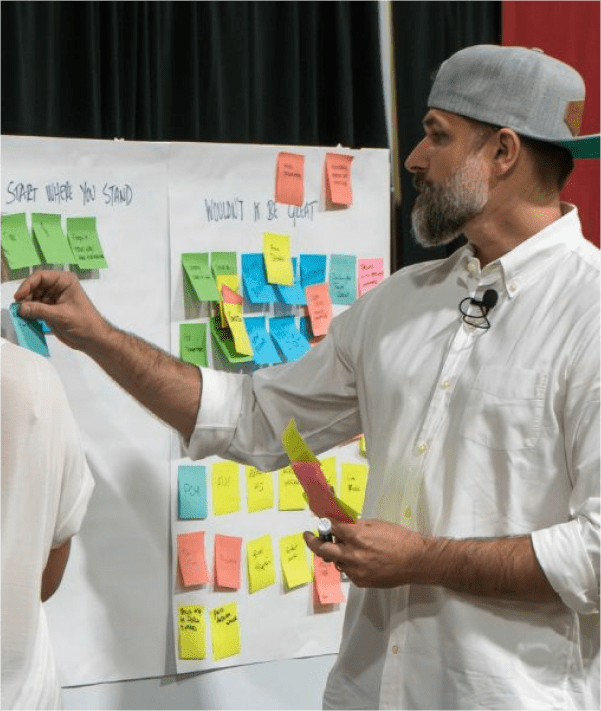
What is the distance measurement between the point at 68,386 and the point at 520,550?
3.66 feet

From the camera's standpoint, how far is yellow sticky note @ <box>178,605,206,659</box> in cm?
237

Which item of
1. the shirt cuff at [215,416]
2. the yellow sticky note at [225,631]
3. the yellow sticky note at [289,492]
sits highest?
the shirt cuff at [215,416]

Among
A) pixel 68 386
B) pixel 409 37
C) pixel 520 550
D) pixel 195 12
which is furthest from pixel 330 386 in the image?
pixel 409 37

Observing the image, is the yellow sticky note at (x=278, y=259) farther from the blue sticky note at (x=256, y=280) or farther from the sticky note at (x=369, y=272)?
the sticky note at (x=369, y=272)

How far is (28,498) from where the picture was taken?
58.1 inches

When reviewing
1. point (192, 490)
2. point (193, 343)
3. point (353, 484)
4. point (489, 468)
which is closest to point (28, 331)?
point (193, 343)

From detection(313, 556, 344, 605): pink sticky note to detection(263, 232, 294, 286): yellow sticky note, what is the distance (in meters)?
0.68

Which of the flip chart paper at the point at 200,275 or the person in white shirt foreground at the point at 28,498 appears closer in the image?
the person in white shirt foreground at the point at 28,498

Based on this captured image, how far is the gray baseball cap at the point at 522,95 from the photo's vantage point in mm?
1816

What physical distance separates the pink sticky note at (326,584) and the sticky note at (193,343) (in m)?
0.57

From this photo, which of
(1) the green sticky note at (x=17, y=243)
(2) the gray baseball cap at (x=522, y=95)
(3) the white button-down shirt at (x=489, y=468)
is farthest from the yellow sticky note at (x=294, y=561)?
(2) the gray baseball cap at (x=522, y=95)

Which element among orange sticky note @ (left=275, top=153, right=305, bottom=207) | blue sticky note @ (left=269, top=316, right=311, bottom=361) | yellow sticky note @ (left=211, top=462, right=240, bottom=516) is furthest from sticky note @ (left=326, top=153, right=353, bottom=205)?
yellow sticky note @ (left=211, top=462, right=240, bottom=516)

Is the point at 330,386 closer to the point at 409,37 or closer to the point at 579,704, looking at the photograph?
the point at 579,704

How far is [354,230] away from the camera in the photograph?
8.45ft
